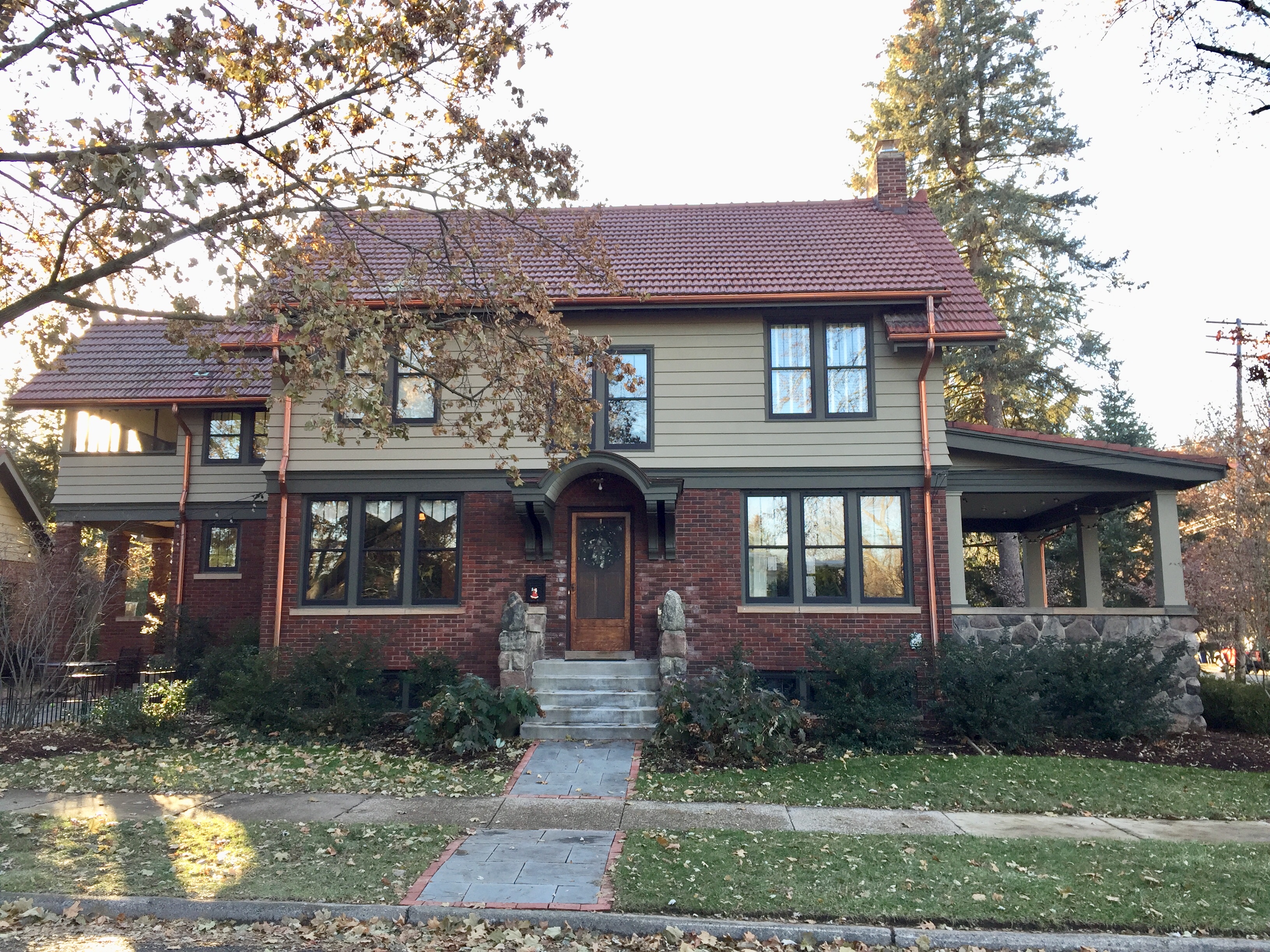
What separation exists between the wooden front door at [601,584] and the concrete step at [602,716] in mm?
1738

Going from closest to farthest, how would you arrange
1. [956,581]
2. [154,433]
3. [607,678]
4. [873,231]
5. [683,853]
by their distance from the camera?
[683,853], [607,678], [956,581], [873,231], [154,433]

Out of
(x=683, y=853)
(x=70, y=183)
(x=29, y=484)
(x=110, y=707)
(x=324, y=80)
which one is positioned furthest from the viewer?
(x=29, y=484)

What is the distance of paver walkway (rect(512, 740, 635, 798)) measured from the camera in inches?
380

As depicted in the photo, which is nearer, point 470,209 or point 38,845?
point 38,845

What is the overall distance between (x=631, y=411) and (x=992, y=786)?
7265 millimetres

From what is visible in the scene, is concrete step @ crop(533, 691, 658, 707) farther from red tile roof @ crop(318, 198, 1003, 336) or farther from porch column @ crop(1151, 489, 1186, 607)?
porch column @ crop(1151, 489, 1186, 607)

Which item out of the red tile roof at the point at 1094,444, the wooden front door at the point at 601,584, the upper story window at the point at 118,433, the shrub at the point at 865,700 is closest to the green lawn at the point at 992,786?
the shrub at the point at 865,700

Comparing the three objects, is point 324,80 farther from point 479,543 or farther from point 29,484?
point 29,484

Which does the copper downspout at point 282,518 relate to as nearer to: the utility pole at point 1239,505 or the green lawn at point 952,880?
the green lawn at point 952,880

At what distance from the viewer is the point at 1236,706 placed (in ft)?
43.5

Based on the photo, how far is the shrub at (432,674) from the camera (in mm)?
13094

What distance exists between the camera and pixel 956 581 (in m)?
14.0

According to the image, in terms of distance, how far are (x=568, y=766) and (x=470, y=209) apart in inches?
→ 249

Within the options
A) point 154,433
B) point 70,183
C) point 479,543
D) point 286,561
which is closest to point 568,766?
point 479,543
